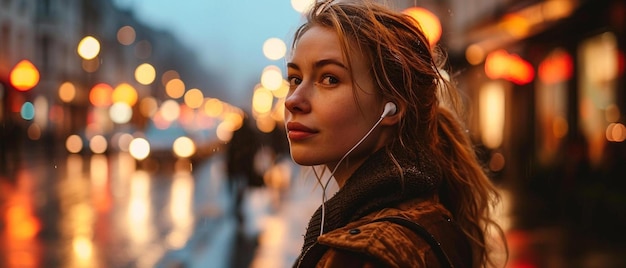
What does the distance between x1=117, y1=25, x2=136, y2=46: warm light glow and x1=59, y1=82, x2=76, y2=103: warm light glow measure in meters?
19.9

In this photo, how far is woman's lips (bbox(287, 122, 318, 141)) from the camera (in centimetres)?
201

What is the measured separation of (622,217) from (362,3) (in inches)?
482

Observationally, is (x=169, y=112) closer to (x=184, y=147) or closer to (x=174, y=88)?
(x=184, y=147)

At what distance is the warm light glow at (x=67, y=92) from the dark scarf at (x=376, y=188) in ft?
171

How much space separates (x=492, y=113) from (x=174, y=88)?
3102 inches

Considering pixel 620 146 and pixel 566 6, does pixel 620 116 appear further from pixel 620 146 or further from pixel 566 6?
pixel 566 6

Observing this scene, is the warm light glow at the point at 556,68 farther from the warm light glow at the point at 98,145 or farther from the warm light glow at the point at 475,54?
the warm light glow at the point at 98,145

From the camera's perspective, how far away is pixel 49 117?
1986 inches

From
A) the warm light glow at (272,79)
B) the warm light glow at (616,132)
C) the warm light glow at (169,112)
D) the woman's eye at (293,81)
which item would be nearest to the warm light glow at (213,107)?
the warm light glow at (169,112)

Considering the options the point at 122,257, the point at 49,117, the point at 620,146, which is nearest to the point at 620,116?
the point at 620,146

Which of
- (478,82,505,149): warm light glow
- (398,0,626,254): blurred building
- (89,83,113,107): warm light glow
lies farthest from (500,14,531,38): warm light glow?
(89,83,113,107): warm light glow

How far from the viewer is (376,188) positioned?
6.34ft

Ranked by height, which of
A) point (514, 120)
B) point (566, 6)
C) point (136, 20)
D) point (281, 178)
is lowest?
point (281, 178)

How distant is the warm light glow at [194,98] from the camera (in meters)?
104
